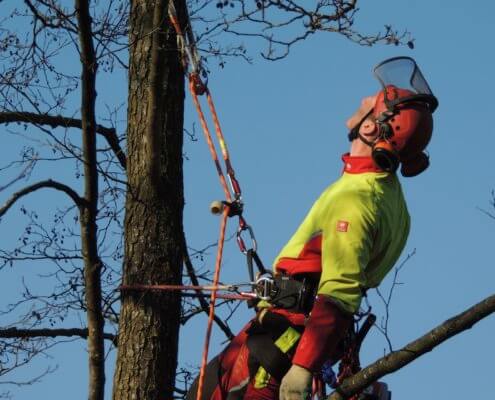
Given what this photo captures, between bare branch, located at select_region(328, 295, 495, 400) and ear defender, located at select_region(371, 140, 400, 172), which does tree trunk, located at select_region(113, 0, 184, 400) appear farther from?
bare branch, located at select_region(328, 295, 495, 400)

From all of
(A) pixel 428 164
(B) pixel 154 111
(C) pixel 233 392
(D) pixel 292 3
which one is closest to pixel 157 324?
(C) pixel 233 392

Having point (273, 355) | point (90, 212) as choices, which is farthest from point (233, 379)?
point (90, 212)

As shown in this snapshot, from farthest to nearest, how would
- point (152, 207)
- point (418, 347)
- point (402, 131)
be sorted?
point (152, 207) → point (402, 131) → point (418, 347)

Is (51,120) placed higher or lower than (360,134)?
higher

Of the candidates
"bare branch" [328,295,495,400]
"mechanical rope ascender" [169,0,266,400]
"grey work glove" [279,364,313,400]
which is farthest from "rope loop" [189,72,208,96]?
"bare branch" [328,295,495,400]

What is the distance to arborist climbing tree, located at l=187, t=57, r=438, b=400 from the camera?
507 cm

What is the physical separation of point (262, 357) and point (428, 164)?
1.10 metres

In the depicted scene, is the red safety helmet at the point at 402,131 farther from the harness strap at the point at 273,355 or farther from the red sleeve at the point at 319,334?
the harness strap at the point at 273,355

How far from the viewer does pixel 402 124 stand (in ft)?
18.0

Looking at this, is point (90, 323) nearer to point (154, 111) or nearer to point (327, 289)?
point (154, 111)

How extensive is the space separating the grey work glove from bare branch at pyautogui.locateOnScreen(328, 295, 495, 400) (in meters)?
0.28

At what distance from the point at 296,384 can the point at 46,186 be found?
1.95 m

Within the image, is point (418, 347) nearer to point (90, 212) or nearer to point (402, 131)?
point (402, 131)

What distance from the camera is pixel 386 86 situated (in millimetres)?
5672
